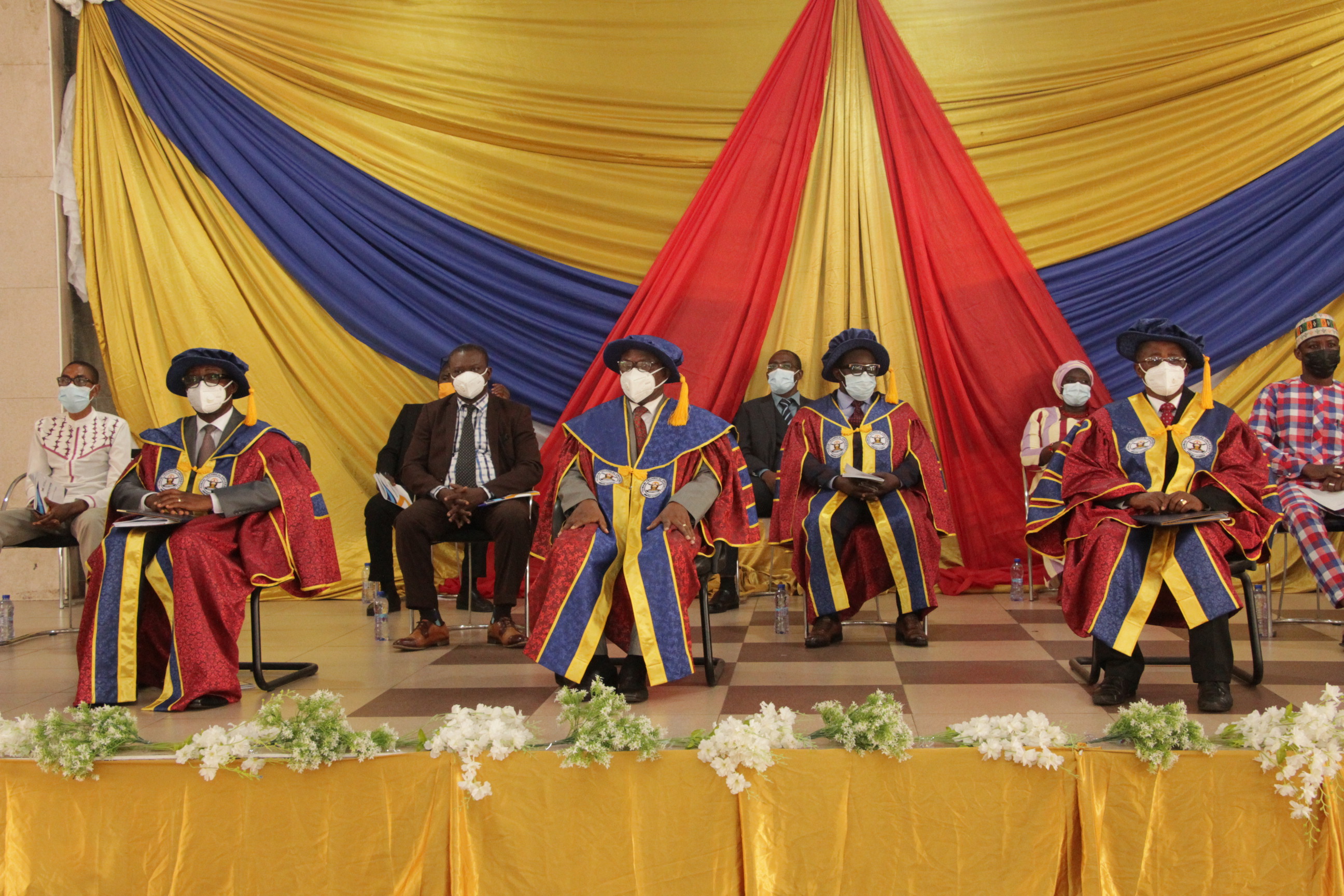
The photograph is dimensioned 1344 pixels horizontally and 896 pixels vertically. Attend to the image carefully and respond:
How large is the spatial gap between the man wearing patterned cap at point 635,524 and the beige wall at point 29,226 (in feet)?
12.8

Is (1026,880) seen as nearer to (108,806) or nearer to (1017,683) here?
(1017,683)

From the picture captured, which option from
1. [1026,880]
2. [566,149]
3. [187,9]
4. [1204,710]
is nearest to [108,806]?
[1026,880]

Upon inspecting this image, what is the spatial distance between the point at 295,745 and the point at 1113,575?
2391mm

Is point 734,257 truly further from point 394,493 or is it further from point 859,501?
point 394,493

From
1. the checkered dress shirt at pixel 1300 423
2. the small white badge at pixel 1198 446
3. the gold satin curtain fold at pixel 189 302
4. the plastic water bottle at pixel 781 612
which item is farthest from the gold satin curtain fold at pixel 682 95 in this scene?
the small white badge at pixel 1198 446

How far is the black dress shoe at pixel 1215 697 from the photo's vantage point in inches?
122

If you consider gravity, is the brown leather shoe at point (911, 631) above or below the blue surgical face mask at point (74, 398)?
below

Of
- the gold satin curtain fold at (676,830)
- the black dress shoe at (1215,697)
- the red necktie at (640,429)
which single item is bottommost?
the gold satin curtain fold at (676,830)

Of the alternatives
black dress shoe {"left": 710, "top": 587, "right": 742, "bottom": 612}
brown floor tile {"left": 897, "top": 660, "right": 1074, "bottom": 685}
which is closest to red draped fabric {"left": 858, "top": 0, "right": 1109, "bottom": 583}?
black dress shoe {"left": 710, "top": 587, "right": 742, "bottom": 612}

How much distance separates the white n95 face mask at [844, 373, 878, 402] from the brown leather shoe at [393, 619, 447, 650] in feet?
6.81

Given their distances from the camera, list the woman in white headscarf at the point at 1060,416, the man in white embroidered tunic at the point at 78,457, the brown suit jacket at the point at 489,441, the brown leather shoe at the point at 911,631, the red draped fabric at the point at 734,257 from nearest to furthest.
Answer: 1. the brown leather shoe at the point at 911,631
2. the brown suit jacket at the point at 489,441
3. the man in white embroidered tunic at the point at 78,457
4. the woman in white headscarf at the point at 1060,416
5. the red draped fabric at the point at 734,257

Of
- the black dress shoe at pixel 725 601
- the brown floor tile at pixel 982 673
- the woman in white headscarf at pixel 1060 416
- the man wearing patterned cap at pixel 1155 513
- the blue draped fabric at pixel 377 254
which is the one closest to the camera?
the man wearing patterned cap at pixel 1155 513

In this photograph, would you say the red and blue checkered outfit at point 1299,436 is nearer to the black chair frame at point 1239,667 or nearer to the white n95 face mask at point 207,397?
the black chair frame at point 1239,667

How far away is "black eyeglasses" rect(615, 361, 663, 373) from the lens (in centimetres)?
388
